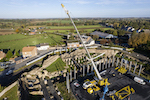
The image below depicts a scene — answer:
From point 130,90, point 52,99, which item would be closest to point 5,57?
point 52,99

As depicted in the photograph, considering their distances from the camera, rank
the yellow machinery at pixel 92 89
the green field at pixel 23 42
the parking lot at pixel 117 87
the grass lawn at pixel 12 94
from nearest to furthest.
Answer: the grass lawn at pixel 12 94 < the parking lot at pixel 117 87 < the yellow machinery at pixel 92 89 < the green field at pixel 23 42

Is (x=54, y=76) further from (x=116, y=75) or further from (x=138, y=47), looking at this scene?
(x=138, y=47)

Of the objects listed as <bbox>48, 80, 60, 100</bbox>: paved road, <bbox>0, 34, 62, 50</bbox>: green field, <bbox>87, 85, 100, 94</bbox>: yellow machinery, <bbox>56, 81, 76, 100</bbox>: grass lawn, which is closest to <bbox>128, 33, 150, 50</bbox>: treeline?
<bbox>87, 85, 100, 94</bbox>: yellow machinery

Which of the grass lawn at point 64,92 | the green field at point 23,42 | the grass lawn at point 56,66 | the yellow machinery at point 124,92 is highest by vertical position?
the green field at point 23,42

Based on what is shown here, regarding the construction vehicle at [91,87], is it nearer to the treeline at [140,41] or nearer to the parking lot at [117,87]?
the parking lot at [117,87]

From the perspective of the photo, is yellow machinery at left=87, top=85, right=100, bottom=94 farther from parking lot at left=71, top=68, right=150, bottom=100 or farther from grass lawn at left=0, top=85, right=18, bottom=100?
grass lawn at left=0, top=85, right=18, bottom=100

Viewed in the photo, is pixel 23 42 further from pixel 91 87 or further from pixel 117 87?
pixel 117 87

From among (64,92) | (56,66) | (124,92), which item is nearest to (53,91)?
(64,92)

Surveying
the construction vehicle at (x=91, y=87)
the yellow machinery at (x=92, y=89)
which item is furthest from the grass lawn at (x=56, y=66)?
the yellow machinery at (x=92, y=89)
